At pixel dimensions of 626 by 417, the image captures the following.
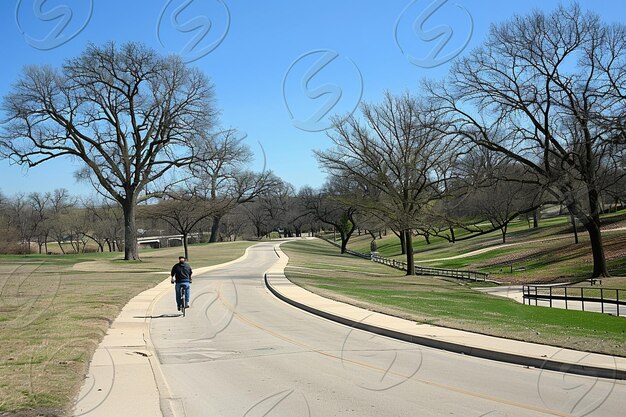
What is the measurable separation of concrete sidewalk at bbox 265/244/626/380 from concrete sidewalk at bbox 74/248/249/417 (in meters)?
5.80

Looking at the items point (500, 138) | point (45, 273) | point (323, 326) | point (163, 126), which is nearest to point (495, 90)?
point (500, 138)

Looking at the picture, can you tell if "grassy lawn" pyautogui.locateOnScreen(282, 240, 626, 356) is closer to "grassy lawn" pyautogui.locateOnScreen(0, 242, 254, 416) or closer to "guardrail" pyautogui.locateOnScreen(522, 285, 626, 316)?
"guardrail" pyautogui.locateOnScreen(522, 285, 626, 316)

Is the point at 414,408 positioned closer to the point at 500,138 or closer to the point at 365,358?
the point at 365,358

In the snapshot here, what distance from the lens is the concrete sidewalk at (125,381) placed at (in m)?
7.97

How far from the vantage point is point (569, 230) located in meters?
73.1

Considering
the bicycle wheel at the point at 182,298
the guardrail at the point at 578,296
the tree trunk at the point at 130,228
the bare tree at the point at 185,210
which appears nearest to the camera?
the bicycle wheel at the point at 182,298

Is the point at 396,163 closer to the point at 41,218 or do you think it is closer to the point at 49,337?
the point at 49,337

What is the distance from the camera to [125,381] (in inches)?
385

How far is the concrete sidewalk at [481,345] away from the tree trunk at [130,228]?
106ft

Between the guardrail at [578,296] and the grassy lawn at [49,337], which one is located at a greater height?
the grassy lawn at [49,337]

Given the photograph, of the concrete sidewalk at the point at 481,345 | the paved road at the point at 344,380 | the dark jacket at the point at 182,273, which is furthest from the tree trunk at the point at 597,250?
the dark jacket at the point at 182,273

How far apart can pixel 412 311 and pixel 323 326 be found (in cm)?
405

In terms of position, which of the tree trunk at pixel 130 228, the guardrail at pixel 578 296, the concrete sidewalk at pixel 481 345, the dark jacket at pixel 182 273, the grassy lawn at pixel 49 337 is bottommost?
the guardrail at pixel 578 296

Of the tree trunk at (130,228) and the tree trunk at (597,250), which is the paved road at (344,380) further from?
the tree trunk at (130,228)
